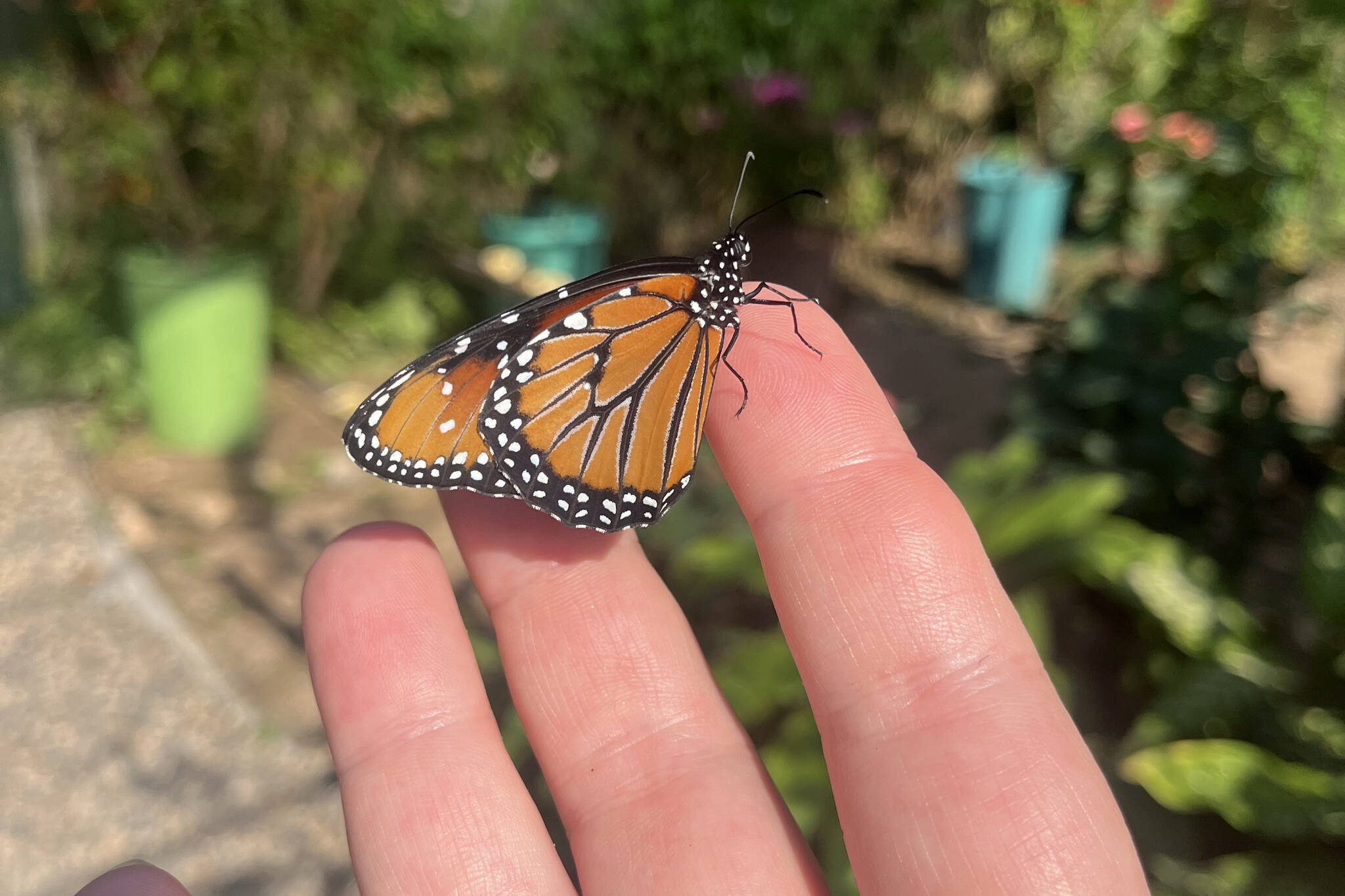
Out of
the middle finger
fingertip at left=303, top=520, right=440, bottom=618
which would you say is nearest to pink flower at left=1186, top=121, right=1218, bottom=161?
the middle finger

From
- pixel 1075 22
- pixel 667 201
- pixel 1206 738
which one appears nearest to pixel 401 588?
pixel 1206 738

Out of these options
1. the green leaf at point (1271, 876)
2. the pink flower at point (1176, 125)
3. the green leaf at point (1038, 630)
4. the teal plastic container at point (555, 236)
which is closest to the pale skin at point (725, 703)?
the green leaf at point (1038, 630)

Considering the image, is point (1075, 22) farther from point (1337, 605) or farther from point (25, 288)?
point (25, 288)

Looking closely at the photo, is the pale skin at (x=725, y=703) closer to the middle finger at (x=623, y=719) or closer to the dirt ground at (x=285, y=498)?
the middle finger at (x=623, y=719)

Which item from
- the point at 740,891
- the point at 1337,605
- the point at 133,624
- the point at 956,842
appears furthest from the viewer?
the point at 133,624

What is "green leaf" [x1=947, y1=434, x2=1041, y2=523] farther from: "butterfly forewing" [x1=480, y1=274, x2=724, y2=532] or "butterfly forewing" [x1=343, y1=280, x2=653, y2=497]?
"butterfly forewing" [x1=343, y1=280, x2=653, y2=497]

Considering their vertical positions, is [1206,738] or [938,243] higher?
[1206,738]
